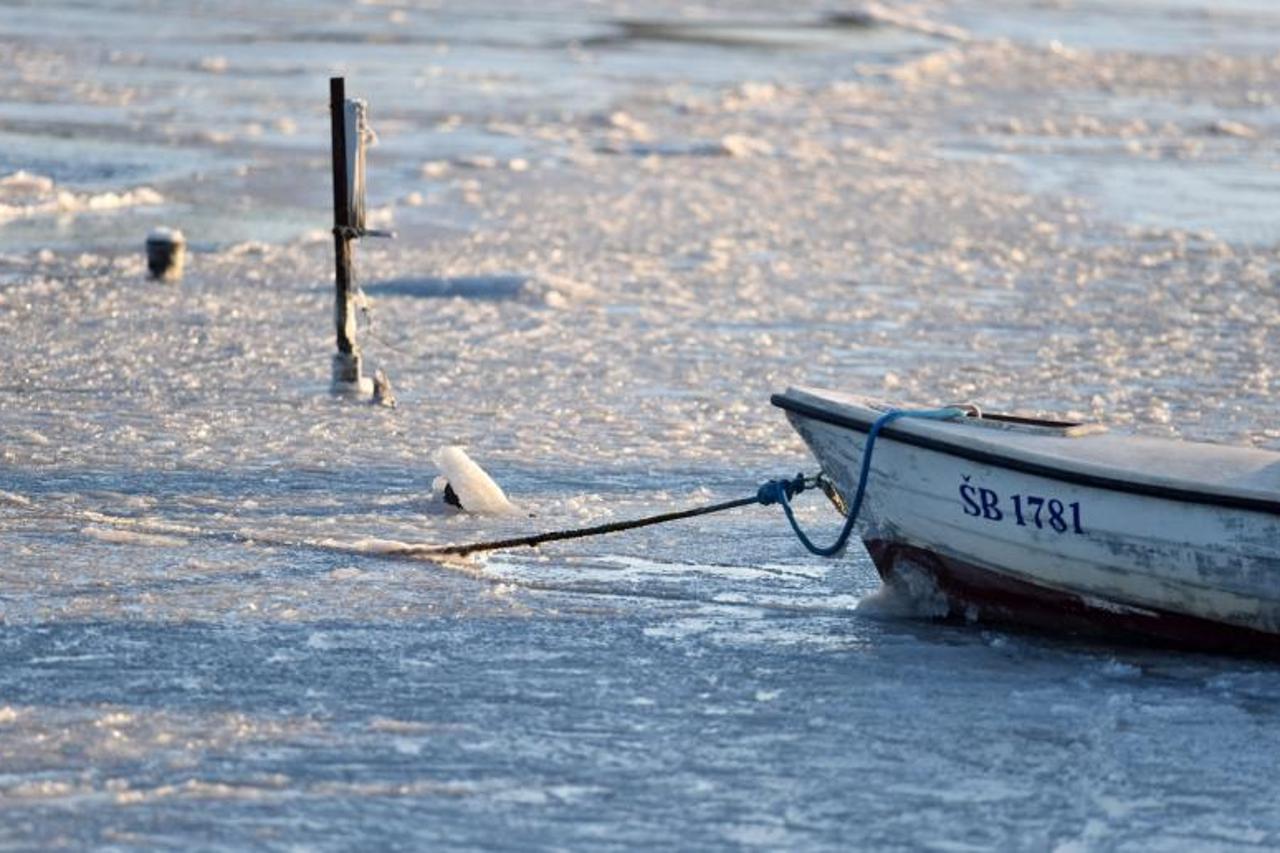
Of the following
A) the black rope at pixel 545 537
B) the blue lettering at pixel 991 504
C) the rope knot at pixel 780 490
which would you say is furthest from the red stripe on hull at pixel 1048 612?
the black rope at pixel 545 537

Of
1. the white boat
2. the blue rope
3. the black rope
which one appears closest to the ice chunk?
the black rope

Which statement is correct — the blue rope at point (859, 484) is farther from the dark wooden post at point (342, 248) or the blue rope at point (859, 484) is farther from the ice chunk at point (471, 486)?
the dark wooden post at point (342, 248)

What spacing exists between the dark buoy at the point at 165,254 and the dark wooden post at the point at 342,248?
391 centimetres

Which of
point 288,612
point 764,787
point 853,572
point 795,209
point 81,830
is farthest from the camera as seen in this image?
point 795,209

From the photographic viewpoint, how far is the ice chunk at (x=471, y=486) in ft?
32.5

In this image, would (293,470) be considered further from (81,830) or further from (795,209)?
(795,209)

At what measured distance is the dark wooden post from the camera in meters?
11.8

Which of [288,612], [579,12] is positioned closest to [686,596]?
[288,612]

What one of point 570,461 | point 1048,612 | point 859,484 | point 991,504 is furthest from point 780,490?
point 570,461

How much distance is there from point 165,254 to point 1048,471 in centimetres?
961

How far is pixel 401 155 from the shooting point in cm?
2458

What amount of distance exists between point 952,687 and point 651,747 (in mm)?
1222

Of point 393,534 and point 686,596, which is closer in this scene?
point 686,596

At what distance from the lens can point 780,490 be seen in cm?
876
